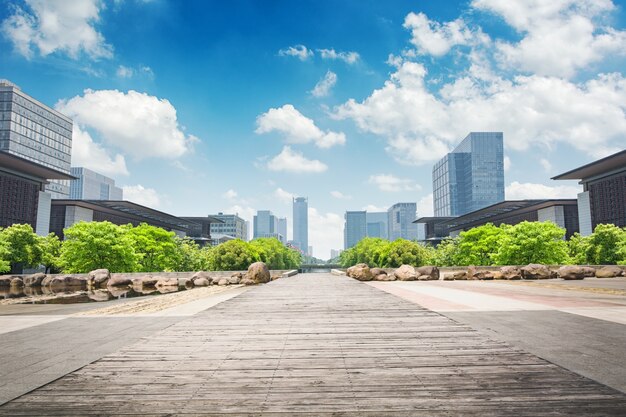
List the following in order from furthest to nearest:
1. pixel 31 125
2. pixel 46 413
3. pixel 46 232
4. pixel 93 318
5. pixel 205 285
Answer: pixel 31 125
pixel 46 232
pixel 205 285
pixel 93 318
pixel 46 413

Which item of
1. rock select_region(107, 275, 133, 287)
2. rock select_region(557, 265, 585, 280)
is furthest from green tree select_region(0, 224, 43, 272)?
rock select_region(557, 265, 585, 280)

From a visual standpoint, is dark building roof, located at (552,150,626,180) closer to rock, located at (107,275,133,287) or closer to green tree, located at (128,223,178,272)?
rock, located at (107,275,133,287)

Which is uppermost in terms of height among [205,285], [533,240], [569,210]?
[569,210]

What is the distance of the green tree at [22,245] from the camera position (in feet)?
153

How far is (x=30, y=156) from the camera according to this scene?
129 meters

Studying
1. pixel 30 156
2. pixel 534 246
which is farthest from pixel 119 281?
pixel 30 156

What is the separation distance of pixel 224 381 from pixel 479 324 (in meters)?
7.20

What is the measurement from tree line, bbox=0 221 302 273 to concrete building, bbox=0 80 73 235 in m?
8.92

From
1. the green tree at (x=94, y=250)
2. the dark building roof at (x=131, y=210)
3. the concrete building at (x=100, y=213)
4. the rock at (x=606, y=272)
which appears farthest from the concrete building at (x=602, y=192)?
the concrete building at (x=100, y=213)

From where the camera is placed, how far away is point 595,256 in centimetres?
4900

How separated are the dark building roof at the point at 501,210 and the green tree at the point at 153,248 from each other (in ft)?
205

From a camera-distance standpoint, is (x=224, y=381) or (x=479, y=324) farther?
(x=479, y=324)

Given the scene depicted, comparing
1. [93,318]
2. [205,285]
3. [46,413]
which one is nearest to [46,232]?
[205,285]

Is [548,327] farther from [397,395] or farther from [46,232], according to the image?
[46,232]
